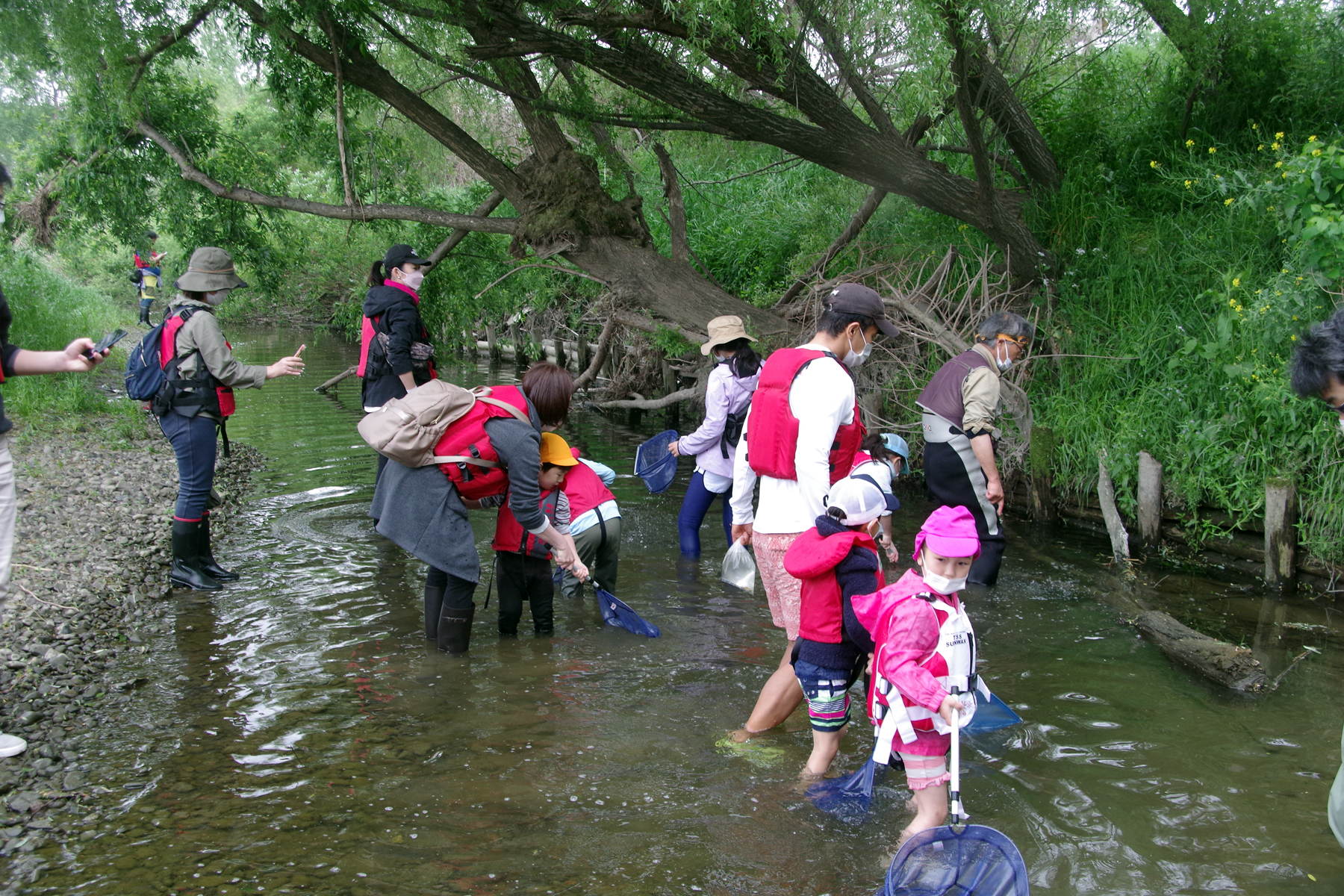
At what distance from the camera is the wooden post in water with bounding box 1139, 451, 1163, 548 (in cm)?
756

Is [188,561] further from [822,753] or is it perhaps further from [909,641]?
[909,641]

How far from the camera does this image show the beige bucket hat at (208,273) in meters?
6.11

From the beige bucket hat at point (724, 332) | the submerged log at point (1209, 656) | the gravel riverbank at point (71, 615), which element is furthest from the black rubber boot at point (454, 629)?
the submerged log at point (1209, 656)

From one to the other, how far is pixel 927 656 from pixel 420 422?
2564 mm

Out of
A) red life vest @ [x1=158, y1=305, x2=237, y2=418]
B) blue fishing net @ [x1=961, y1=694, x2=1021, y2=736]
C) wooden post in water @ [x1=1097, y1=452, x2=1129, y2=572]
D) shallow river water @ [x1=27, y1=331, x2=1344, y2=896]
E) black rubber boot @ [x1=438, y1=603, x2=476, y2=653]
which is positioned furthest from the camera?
wooden post in water @ [x1=1097, y1=452, x2=1129, y2=572]

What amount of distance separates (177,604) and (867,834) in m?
4.69

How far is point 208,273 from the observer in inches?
243

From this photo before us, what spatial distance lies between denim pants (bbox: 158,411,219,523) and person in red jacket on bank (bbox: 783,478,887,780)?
4.28 metres

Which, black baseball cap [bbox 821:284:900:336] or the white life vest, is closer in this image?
the white life vest

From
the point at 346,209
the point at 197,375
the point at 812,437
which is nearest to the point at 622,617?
the point at 812,437

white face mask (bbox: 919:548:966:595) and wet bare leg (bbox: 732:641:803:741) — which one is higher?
white face mask (bbox: 919:548:966:595)

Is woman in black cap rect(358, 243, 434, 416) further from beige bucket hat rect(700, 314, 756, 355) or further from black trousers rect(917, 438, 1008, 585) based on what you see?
black trousers rect(917, 438, 1008, 585)

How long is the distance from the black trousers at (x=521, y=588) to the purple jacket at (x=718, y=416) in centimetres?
172

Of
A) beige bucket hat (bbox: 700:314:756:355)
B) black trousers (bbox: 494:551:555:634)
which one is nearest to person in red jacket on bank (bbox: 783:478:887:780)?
black trousers (bbox: 494:551:555:634)
